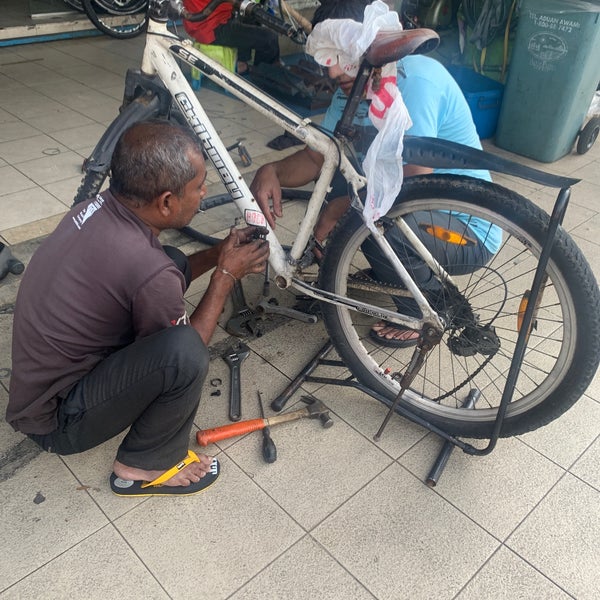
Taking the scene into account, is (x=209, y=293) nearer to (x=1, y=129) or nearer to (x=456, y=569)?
(x=456, y=569)

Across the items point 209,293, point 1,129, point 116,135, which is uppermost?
point 116,135

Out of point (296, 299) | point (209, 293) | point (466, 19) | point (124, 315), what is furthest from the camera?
point (466, 19)

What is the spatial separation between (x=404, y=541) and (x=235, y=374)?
873 mm

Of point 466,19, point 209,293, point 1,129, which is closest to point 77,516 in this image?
point 209,293

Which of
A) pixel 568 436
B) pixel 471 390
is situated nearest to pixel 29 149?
pixel 471 390

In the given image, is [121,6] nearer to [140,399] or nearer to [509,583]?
[140,399]

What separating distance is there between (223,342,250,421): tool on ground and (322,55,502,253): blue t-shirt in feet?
2.96

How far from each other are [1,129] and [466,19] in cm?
386

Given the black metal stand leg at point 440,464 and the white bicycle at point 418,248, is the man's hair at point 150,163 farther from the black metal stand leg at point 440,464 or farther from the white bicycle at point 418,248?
the black metal stand leg at point 440,464

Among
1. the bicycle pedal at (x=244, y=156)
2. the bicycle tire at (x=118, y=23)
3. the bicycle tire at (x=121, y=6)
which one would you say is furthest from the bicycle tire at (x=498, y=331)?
the bicycle tire at (x=121, y=6)

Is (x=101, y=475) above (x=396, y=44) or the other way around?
the other way around

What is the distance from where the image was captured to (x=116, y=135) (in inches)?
79.4

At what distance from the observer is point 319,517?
1.76m

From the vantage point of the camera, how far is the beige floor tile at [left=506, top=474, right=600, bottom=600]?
1641 mm
